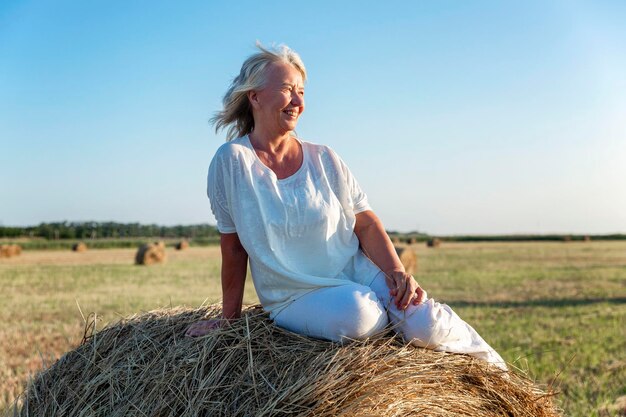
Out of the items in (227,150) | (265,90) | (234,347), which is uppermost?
(265,90)

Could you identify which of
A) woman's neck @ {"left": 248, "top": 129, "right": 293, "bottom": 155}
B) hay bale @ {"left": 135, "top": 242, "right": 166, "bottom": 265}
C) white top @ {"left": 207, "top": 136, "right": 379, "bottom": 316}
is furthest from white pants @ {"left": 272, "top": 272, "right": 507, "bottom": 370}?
hay bale @ {"left": 135, "top": 242, "right": 166, "bottom": 265}

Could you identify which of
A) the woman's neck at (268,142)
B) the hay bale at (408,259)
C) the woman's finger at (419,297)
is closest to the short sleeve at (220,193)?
the woman's neck at (268,142)

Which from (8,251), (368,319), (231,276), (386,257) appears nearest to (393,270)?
(386,257)

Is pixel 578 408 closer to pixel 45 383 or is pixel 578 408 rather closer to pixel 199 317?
pixel 199 317

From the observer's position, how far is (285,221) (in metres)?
3.40

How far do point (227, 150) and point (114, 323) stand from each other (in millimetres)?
1316

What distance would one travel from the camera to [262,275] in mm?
3471

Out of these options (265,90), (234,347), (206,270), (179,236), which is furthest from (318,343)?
(179,236)

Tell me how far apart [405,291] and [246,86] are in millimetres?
1290

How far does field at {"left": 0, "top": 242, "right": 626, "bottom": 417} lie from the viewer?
657 cm

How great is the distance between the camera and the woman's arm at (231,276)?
3.55m

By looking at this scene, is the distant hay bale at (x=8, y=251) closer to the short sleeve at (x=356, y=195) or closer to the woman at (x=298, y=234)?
the woman at (x=298, y=234)

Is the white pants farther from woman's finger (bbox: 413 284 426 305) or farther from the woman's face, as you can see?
the woman's face

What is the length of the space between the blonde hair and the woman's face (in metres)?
0.04
